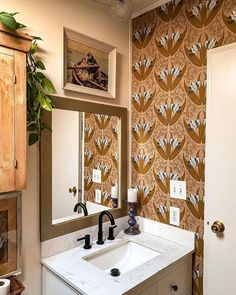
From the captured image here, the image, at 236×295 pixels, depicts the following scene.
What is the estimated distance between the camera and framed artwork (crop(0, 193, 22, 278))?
126 cm

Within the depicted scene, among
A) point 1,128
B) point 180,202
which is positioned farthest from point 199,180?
point 1,128

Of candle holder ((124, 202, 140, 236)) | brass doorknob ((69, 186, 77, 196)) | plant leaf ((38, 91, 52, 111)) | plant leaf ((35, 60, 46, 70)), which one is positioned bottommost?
candle holder ((124, 202, 140, 236))

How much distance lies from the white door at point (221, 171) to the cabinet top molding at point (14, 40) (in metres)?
1.07

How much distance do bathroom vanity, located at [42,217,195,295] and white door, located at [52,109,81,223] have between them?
0.96ft

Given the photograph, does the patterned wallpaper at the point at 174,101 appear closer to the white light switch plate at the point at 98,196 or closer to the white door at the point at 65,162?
the white light switch plate at the point at 98,196

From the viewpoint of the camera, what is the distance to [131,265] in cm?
165

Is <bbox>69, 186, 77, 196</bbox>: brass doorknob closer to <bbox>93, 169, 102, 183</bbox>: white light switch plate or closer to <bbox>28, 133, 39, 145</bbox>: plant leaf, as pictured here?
<bbox>93, 169, 102, 183</bbox>: white light switch plate

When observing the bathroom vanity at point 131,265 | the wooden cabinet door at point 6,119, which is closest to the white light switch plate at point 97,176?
the bathroom vanity at point 131,265

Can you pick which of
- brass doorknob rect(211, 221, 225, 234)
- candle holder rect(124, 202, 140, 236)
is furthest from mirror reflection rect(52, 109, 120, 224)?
brass doorknob rect(211, 221, 225, 234)

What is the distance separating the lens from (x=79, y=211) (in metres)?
1.68

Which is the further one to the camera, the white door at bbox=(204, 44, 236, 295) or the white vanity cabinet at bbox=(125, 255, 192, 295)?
the white door at bbox=(204, 44, 236, 295)

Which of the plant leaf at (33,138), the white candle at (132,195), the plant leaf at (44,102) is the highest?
the plant leaf at (44,102)

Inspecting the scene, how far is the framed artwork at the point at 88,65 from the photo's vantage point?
5.12 ft

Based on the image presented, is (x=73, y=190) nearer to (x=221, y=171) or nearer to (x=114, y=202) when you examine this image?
(x=114, y=202)
